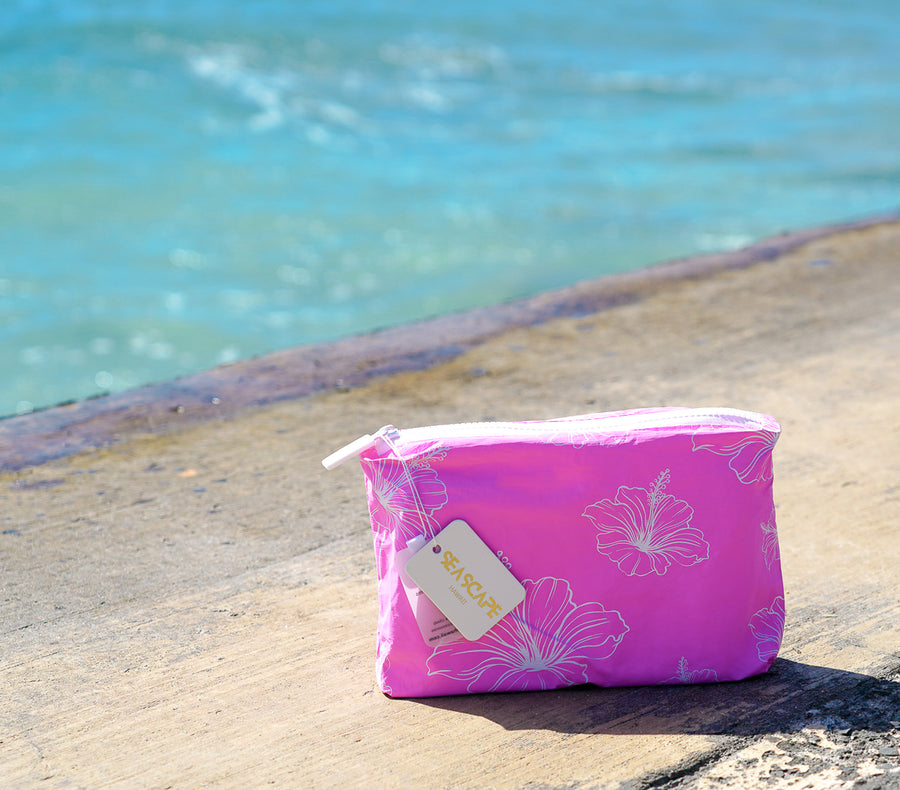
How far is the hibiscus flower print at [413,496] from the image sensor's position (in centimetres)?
201

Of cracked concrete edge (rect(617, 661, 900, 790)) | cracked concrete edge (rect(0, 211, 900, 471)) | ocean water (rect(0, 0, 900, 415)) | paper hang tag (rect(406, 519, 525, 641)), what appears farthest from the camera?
ocean water (rect(0, 0, 900, 415))

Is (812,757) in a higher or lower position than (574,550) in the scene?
lower

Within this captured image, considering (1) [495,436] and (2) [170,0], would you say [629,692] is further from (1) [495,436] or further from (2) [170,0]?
(2) [170,0]

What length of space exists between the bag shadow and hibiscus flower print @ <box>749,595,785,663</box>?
56 mm

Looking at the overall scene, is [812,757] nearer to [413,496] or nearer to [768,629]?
[768,629]

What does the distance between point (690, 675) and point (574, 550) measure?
1.16 ft

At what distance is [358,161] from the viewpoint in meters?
10.5

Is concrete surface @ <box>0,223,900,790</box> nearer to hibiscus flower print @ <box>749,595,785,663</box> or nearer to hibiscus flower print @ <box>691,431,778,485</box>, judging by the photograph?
hibiscus flower print @ <box>749,595,785,663</box>

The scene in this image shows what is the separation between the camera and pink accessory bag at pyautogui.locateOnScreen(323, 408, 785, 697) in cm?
201

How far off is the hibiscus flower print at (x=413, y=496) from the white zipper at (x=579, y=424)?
0.06 metres

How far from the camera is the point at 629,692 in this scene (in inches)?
83.4

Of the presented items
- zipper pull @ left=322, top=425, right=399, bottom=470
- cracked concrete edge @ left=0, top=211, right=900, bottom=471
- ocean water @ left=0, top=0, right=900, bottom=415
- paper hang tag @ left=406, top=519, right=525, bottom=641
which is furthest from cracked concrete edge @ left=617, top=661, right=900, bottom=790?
ocean water @ left=0, top=0, right=900, bottom=415

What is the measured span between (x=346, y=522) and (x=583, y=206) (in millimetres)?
6925

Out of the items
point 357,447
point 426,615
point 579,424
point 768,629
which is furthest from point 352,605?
point 768,629
